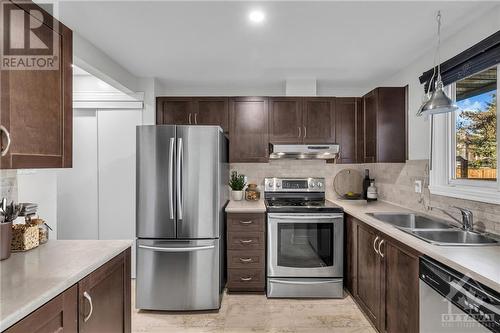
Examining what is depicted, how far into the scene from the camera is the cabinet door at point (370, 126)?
3.05 metres

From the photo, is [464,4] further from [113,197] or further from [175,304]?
[113,197]

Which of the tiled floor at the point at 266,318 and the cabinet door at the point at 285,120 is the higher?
the cabinet door at the point at 285,120

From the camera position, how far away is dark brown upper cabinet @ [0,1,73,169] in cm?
114

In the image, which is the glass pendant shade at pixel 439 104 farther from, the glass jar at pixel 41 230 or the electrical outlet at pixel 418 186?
the glass jar at pixel 41 230

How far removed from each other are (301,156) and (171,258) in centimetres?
201

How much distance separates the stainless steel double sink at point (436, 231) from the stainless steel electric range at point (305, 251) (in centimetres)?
57

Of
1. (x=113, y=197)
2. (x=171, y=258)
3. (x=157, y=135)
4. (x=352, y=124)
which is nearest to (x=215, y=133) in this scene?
(x=157, y=135)

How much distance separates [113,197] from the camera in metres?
3.49

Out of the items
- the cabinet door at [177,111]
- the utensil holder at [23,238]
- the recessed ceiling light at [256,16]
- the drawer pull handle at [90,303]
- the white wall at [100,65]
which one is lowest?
the drawer pull handle at [90,303]

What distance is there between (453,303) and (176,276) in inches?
85.0

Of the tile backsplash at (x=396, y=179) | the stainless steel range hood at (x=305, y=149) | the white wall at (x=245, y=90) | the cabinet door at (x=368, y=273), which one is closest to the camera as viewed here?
the tile backsplash at (x=396, y=179)

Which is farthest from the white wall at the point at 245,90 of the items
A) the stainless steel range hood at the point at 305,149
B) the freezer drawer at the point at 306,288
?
the freezer drawer at the point at 306,288

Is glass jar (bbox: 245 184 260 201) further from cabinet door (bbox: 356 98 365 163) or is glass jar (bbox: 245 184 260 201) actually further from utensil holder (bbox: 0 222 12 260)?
utensil holder (bbox: 0 222 12 260)

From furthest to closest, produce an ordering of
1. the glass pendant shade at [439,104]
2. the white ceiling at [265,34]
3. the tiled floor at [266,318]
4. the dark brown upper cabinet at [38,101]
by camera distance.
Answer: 1. the tiled floor at [266,318]
2. the white ceiling at [265,34]
3. the glass pendant shade at [439,104]
4. the dark brown upper cabinet at [38,101]
